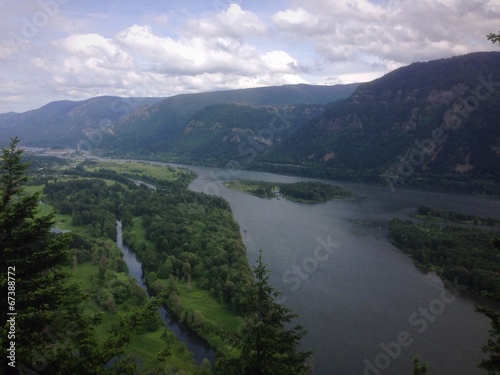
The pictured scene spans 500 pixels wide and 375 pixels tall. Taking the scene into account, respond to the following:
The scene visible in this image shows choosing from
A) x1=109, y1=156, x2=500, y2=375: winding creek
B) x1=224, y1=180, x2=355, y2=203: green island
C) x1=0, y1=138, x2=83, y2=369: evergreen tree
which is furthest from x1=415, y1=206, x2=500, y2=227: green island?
x1=0, y1=138, x2=83, y2=369: evergreen tree

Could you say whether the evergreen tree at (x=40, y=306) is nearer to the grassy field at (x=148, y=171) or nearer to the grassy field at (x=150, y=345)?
the grassy field at (x=150, y=345)

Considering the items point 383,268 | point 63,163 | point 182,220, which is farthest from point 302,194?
point 63,163

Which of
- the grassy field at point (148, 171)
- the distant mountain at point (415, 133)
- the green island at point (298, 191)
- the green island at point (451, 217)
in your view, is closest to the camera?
the green island at point (451, 217)

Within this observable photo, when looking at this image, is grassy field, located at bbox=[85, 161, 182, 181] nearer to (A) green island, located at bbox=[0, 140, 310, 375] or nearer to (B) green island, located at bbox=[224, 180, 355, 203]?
(A) green island, located at bbox=[0, 140, 310, 375]

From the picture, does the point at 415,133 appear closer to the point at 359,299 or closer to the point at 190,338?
the point at 359,299

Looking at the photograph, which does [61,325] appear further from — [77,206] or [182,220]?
[77,206]

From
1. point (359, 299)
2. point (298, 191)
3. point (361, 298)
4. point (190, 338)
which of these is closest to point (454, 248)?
point (361, 298)

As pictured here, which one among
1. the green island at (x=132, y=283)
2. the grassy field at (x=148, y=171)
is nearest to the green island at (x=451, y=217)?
the green island at (x=132, y=283)
